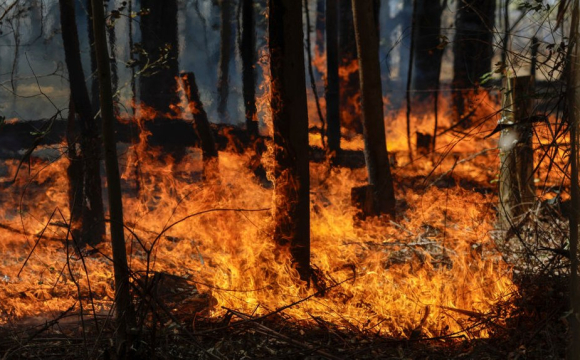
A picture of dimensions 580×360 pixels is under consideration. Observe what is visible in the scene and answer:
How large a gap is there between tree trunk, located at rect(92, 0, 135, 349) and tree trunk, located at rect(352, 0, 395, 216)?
6153 millimetres

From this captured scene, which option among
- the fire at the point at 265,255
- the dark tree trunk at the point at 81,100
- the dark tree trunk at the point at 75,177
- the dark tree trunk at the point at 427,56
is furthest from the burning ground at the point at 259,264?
the dark tree trunk at the point at 427,56

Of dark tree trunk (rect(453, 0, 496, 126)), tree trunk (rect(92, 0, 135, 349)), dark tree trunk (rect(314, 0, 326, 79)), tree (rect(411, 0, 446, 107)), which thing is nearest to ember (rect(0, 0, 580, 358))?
tree trunk (rect(92, 0, 135, 349))

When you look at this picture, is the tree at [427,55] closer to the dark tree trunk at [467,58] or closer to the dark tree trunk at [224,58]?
the dark tree trunk at [467,58]

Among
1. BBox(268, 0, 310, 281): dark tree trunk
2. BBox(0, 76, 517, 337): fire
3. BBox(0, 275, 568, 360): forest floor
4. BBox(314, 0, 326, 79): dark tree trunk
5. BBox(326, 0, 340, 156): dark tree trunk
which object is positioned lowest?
BBox(0, 275, 568, 360): forest floor

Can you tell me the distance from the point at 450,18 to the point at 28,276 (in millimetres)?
17992

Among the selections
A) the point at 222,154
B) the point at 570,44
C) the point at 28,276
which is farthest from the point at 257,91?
the point at 570,44

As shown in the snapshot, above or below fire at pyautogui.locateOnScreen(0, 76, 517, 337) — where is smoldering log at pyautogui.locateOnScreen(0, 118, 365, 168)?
above

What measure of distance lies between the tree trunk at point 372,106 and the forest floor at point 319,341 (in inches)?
176

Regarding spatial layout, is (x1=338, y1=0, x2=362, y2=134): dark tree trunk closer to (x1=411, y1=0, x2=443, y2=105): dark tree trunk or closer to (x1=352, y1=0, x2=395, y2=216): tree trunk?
(x1=411, y1=0, x2=443, y2=105): dark tree trunk

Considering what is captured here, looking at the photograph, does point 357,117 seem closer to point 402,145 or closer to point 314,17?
point 402,145

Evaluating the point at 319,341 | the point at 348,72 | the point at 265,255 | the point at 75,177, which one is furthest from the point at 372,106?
the point at 348,72

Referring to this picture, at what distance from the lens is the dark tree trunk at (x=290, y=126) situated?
6.89 meters

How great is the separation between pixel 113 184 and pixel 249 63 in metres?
11.9

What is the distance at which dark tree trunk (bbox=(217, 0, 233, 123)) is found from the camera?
625 inches
